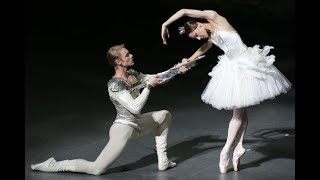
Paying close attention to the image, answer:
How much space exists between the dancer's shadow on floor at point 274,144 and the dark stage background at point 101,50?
3.31 feet

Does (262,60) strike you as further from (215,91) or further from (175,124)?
(175,124)

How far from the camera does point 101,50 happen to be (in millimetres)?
8086

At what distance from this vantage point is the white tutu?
13.7ft

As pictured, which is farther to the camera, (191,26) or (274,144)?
(274,144)

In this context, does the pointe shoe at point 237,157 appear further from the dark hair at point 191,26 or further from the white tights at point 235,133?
the dark hair at point 191,26

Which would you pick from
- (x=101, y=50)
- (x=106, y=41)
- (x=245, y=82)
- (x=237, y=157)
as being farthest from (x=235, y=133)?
(x=106, y=41)

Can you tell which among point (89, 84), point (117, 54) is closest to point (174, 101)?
point (89, 84)

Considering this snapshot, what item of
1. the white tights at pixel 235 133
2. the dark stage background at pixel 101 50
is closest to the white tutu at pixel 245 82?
the white tights at pixel 235 133

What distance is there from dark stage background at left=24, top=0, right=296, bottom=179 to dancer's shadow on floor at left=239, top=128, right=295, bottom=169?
3.31ft

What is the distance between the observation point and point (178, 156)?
15.4 ft

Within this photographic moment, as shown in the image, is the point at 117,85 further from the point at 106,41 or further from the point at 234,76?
the point at 106,41

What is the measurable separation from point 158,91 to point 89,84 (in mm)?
699

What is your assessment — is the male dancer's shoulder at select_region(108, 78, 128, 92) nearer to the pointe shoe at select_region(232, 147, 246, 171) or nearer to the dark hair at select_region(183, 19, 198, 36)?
the dark hair at select_region(183, 19, 198, 36)

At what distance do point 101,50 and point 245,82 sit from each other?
408cm
